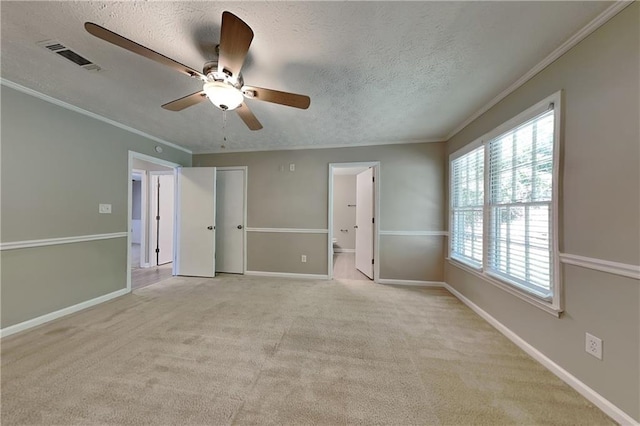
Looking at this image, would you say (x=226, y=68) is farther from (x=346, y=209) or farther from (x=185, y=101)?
(x=346, y=209)

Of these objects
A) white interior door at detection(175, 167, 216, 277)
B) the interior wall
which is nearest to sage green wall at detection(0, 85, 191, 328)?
white interior door at detection(175, 167, 216, 277)

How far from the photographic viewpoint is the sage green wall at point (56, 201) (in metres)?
2.01

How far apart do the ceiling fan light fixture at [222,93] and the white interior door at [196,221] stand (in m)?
2.52

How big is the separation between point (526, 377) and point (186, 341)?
8.65 feet

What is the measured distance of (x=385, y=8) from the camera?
3.92 ft

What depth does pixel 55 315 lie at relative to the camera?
227 centimetres

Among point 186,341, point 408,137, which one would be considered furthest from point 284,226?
point 408,137

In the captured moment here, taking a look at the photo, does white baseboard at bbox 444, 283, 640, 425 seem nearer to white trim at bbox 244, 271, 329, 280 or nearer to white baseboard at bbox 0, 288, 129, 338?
white trim at bbox 244, 271, 329, 280

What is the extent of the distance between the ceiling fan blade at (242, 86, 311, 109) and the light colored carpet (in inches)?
77.4

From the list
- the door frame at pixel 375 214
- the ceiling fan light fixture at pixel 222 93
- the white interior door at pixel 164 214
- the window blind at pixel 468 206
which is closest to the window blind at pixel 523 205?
the window blind at pixel 468 206

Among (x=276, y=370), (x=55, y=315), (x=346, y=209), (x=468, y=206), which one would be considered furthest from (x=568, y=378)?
(x=346, y=209)

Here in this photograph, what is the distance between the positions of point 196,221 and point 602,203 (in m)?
4.64

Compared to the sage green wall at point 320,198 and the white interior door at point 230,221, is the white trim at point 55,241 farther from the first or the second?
the sage green wall at point 320,198

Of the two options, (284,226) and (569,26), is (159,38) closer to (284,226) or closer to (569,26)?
(569,26)
